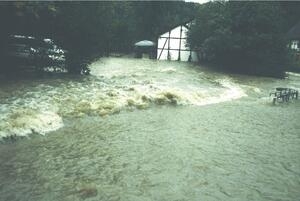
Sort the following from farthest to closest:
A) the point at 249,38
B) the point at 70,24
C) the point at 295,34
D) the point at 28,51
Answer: the point at 295,34, the point at 249,38, the point at 28,51, the point at 70,24

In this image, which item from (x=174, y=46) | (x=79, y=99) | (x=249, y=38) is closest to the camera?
(x=79, y=99)

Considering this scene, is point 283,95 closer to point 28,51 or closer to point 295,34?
point 28,51

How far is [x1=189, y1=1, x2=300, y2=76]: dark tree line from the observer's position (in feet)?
125

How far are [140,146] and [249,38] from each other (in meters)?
29.1

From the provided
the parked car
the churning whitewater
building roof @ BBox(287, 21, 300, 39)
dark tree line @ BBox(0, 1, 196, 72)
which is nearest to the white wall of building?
building roof @ BBox(287, 21, 300, 39)

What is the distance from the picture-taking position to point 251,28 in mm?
38625

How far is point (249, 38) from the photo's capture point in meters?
37.6

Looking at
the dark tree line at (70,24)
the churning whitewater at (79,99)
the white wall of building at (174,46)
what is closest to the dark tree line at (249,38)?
the white wall of building at (174,46)

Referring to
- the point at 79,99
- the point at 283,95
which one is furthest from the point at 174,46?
the point at 79,99

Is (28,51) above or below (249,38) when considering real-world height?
below

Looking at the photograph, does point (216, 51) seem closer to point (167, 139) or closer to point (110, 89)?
point (110, 89)

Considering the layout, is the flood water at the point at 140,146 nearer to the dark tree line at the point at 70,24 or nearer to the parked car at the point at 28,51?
the parked car at the point at 28,51

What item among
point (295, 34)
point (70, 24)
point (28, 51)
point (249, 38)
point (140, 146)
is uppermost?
point (295, 34)

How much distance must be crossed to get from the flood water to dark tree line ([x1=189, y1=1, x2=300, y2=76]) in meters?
18.6
